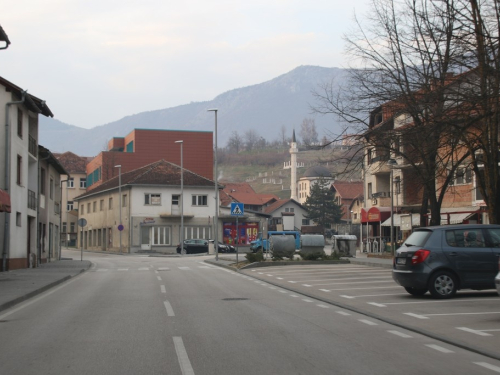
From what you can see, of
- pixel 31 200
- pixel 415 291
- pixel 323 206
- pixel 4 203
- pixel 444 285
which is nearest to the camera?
pixel 444 285

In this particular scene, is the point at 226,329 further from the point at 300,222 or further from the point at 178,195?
the point at 300,222

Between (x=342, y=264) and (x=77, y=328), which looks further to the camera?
(x=342, y=264)

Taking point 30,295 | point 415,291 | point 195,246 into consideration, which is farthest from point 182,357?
point 195,246

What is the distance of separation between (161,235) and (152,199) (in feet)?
13.6

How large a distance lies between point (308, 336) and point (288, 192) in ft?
603

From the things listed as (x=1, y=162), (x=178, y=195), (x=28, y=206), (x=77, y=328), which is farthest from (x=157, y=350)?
(x=178, y=195)

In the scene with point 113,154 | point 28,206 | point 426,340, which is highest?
point 113,154

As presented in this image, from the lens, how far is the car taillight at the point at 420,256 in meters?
14.9

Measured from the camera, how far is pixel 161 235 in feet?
233

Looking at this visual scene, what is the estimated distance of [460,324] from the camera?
11.2 metres

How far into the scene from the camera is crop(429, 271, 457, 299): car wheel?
15.0m

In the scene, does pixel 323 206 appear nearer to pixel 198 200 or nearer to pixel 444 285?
pixel 198 200

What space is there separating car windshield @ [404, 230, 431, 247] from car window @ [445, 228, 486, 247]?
0.49 meters

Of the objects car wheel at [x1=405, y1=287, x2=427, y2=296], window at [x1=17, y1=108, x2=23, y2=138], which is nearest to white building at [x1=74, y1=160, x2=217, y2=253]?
window at [x1=17, y1=108, x2=23, y2=138]
